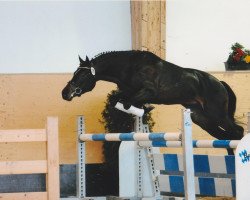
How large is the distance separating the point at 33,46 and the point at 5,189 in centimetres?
142

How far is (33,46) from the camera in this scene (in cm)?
658

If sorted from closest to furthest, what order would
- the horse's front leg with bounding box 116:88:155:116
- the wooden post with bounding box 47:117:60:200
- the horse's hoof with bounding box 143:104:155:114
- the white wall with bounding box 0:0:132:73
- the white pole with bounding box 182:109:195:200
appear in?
the white pole with bounding box 182:109:195:200
the wooden post with bounding box 47:117:60:200
the horse's front leg with bounding box 116:88:155:116
the horse's hoof with bounding box 143:104:155:114
the white wall with bounding box 0:0:132:73

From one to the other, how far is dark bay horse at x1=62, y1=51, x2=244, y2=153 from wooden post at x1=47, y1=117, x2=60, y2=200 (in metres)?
1.34

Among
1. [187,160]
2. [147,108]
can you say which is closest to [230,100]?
[147,108]

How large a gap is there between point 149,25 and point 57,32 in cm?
91

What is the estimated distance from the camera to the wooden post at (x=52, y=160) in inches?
163

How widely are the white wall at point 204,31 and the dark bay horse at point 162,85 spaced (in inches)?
42.6

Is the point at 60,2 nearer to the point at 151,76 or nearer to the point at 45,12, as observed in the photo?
the point at 45,12

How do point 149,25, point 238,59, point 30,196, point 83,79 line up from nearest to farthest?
point 30,196
point 83,79
point 149,25
point 238,59

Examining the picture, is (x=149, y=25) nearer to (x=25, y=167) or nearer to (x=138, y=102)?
(x=138, y=102)

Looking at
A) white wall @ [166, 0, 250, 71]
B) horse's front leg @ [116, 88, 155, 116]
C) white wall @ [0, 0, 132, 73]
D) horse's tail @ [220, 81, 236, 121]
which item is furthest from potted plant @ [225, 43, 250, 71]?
horse's front leg @ [116, 88, 155, 116]

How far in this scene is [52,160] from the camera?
4164mm

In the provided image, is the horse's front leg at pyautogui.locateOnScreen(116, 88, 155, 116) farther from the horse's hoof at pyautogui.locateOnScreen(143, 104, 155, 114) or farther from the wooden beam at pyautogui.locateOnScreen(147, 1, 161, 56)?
the wooden beam at pyautogui.locateOnScreen(147, 1, 161, 56)

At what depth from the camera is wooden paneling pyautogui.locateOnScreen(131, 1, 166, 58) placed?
652cm
